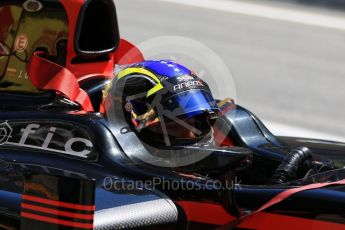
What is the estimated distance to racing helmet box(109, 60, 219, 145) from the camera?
10.1 ft

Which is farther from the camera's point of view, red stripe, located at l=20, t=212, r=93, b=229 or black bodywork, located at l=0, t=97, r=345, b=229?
black bodywork, located at l=0, t=97, r=345, b=229

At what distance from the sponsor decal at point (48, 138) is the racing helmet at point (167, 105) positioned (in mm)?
228

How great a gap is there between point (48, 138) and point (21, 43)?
2.68ft

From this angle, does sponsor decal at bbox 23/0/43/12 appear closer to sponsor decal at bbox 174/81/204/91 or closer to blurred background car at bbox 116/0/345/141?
sponsor decal at bbox 174/81/204/91

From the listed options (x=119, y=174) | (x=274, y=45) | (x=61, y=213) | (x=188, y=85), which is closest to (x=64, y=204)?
(x=61, y=213)

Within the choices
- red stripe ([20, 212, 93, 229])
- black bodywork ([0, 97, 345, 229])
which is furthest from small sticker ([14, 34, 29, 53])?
red stripe ([20, 212, 93, 229])

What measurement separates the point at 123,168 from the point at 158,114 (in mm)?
270

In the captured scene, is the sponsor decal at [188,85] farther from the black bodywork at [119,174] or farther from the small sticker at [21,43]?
the small sticker at [21,43]

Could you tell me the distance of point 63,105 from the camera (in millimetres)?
3473

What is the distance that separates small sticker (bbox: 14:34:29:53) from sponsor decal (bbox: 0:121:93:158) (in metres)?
0.58

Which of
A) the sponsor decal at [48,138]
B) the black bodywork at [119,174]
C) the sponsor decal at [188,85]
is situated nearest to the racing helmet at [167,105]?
the sponsor decal at [188,85]

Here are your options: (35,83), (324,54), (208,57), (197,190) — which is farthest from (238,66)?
(197,190)

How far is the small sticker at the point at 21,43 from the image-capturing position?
3.83 m

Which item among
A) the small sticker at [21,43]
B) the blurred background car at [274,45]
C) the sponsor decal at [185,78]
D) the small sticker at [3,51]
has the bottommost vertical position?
the blurred background car at [274,45]
